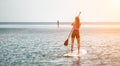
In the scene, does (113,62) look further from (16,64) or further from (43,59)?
(16,64)

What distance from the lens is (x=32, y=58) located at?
1711 cm

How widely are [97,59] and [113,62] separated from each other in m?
1.25

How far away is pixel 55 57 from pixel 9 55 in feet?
9.43

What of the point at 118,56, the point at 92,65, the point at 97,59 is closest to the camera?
the point at 92,65

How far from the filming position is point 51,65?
14.8 m

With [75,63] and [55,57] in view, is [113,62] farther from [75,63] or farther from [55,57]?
[55,57]

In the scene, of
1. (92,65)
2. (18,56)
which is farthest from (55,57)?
(92,65)

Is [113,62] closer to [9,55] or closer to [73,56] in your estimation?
[73,56]

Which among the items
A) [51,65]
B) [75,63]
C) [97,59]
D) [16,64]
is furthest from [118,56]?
[16,64]

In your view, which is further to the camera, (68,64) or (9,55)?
(9,55)

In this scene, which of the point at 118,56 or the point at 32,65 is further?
the point at 118,56

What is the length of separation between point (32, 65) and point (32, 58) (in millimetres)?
2326

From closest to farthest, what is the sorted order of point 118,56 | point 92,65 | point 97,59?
point 92,65
point 97,59
point 118,56

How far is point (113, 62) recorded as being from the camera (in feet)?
51.1
